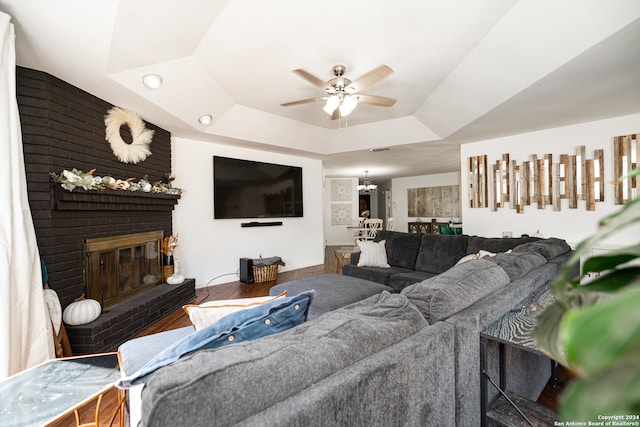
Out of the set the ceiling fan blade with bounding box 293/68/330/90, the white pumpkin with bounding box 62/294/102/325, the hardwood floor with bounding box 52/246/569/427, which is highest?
the ceiling fan blade with bounding box 293/68/330/90

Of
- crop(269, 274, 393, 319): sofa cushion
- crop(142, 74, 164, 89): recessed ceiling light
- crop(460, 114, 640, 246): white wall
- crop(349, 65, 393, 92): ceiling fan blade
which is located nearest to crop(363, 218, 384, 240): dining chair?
crop(460, 114, 640, 246): white wall

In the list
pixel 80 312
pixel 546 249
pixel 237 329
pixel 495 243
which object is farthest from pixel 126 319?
pixel 495 243

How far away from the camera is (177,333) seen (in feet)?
6.13

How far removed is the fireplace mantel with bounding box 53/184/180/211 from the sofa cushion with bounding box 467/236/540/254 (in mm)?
3878

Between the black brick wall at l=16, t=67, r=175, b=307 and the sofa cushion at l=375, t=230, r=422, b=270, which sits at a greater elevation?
the black brick wall at l=16, t=67, r=175, b=307

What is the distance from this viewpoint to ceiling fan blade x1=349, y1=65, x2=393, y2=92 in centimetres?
254

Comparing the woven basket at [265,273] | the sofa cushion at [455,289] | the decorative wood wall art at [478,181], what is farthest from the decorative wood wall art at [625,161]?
the woven basket at [265,273]

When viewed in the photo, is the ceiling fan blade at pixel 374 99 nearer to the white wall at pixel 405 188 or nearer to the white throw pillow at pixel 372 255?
the white throw pillow at pixel 372 255

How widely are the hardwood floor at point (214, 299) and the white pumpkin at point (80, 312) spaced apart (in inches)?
21.6

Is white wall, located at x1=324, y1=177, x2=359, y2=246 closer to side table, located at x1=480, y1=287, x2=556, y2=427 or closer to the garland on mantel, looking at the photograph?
the garland on mantel

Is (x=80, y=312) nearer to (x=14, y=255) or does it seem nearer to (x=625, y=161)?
(x=14, y=255)

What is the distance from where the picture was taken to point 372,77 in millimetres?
2658

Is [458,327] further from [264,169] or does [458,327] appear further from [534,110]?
[264,169]

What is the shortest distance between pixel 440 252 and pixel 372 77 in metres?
2.29
